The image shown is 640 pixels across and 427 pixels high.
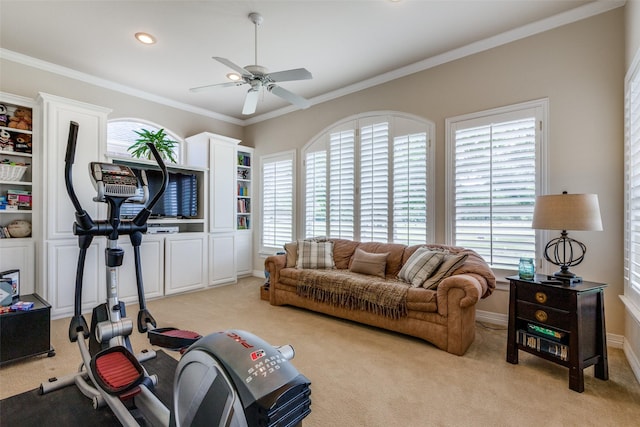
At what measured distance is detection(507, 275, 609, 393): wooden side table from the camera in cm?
204

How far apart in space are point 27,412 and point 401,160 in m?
3.78

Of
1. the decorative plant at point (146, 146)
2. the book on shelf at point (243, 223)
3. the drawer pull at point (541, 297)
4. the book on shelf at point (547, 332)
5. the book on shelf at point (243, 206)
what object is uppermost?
the decorative plant at point (146, 146)

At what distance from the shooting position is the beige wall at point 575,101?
2598 millimetres

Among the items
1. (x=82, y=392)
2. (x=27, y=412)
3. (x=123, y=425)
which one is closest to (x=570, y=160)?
(x=123, y=425)

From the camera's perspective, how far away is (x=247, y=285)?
4.92m

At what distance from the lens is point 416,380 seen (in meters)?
2.12

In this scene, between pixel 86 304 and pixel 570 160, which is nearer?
pixel 570 160

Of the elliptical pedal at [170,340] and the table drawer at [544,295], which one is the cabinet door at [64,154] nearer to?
the elliptical pedal at [170,340]

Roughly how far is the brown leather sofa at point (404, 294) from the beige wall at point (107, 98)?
9.39 feet

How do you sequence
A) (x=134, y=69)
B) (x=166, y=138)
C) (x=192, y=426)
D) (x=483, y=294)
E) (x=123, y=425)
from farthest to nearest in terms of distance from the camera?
(x=166, y=138) < (x=134, y=69) < (x=483, y=294) < (x=123, y=425) < (x=192, y=426)

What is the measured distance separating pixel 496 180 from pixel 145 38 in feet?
12.7

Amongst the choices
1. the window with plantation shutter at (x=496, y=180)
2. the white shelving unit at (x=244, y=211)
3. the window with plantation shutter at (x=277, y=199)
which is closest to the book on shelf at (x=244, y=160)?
the white shelving unit at (x=244, y=211)

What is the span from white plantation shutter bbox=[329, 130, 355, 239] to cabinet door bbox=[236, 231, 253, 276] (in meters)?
1.77

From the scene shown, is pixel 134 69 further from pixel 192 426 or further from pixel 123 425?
pixel 192 426
